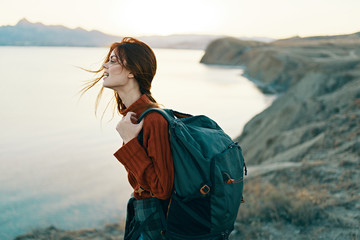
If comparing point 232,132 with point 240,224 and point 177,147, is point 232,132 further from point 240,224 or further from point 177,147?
point 177,147

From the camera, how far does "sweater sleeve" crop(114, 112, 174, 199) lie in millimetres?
1722

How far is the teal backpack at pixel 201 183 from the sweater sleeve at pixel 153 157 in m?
0.03

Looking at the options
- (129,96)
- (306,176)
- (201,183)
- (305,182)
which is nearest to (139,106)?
(129,96)

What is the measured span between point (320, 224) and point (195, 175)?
120 inches

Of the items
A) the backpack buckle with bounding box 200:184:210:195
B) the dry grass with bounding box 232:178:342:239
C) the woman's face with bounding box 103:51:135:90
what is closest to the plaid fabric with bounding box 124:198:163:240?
the backpack buckle with bounding box 200:184:210:195

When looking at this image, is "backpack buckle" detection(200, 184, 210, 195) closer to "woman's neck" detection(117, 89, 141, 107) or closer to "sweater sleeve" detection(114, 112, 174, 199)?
"sweater sleeve" detection(114, 112, 174, 199)

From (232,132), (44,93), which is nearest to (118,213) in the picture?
(232,132)

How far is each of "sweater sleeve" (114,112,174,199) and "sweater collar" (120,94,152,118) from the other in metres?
0.22

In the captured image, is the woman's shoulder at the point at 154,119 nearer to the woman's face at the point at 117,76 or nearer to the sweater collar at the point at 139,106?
the sweater collar at the point at 139,106

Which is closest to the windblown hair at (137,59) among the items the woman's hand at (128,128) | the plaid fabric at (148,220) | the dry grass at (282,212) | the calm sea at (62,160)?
the woman's hand at (128,128)

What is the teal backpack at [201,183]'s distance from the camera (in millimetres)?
1727

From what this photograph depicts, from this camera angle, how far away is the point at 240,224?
4469mm

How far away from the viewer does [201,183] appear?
175 cm

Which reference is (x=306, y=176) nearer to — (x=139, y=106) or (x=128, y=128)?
(x=139, y=106)
